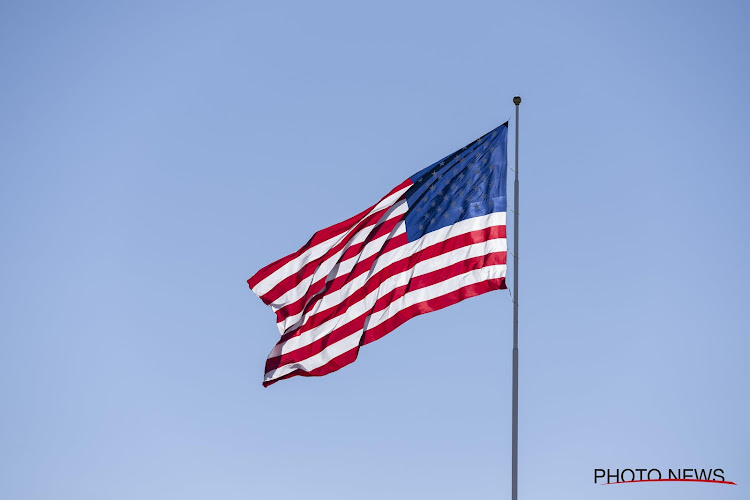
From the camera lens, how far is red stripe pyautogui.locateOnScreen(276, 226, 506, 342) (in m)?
25.2

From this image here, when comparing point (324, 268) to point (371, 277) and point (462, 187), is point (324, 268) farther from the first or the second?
point (462, 187)

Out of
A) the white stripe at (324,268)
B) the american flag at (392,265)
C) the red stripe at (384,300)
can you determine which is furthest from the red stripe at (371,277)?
the red stripe at (384,300)

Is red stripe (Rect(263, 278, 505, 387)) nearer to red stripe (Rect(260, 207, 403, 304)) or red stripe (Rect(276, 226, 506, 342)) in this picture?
red stripe (Rect(276, 226, 506, 342))

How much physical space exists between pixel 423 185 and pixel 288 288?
4.81 m

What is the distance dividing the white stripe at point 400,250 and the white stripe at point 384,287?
284 mm

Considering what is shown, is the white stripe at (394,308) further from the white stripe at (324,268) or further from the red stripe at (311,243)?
Answer: the red stripe at (311,243)

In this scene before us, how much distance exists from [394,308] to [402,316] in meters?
0.41

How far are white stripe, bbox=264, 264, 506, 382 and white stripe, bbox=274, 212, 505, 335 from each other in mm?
1162

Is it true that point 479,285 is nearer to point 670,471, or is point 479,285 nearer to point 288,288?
point 288,288

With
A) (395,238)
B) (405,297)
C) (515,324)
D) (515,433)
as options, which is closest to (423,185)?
(395,238)

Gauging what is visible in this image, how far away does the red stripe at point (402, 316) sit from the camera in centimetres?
2450

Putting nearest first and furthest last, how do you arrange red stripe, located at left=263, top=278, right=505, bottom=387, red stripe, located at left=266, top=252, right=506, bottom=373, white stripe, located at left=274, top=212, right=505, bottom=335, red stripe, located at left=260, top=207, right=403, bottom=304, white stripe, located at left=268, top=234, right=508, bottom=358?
red stripe, located at left=263, top=278, right=505, bottom=387
red stripe, located at left=266, top=252, right=506, bottom=373
white stripe, located at left=268, top=234, right=508, bottom=358
white stripe, located at left=274, top=212, right=505, bottom=335
red stripe, located at left=260, top=207, right=403, bottom=304

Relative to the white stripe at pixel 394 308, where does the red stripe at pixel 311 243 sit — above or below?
above

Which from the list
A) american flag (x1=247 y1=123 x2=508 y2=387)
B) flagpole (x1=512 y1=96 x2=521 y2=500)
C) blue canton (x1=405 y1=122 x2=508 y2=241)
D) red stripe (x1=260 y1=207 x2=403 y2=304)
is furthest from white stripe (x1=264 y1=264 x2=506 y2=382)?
red stripe (x1=260 y1=207 x2=403 y2=304)
